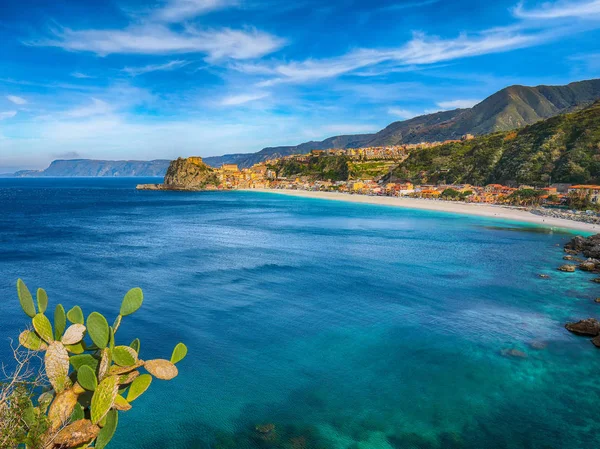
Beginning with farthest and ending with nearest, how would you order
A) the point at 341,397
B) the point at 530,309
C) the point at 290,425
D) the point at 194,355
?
1. the point at 530,309
2. the point at 194,355
3. the point at 341,397
4. the point at 290,425

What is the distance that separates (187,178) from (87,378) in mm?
183361

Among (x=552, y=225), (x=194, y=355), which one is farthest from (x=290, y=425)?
(x=552, y=225)

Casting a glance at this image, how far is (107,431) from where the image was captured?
245 inches

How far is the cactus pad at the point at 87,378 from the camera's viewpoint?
→ 6184 mm

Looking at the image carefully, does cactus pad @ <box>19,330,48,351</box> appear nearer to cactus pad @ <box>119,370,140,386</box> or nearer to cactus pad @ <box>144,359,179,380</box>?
cactus pad @ <box>119,370,140,386</box>

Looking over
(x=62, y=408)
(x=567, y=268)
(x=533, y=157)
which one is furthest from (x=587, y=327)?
(x=533, y=157)

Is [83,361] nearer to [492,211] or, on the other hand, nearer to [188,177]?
[492,211]

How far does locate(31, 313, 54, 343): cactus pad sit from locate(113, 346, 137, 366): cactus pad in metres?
1.19

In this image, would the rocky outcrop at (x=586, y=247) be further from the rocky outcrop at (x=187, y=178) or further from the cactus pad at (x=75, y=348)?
the rocky outcrop at (x=187, y=178)

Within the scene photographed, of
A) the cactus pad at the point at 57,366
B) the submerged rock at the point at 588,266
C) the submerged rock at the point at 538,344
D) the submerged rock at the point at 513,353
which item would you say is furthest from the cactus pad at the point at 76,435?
the submerged rock at the point at 588,266

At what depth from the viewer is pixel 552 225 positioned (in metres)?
57.8

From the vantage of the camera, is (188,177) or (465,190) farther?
(188,177)

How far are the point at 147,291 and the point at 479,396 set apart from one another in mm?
20630

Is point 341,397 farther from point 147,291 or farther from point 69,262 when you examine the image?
point 69,262
